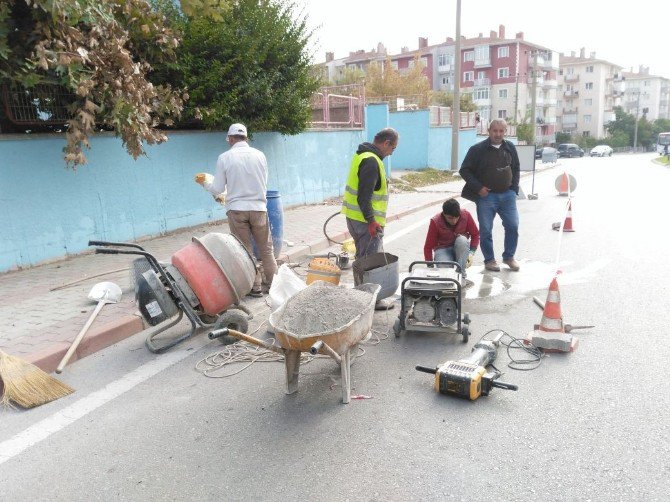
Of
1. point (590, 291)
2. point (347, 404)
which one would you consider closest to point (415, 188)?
point (590, 291)

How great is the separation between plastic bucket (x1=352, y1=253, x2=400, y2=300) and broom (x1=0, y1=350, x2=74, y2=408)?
2696mm

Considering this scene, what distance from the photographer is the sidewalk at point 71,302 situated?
4.64 m

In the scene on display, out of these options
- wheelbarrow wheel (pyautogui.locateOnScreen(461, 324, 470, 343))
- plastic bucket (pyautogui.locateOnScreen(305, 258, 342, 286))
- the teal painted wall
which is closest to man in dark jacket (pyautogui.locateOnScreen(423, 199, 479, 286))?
plastic bucket (pyautogui.locateOnScreen(305, 258, 342, 286))

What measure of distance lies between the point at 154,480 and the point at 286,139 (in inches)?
436

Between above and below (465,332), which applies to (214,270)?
above

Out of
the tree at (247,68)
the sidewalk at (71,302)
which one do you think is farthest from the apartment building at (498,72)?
the sidewalk at (71,302)

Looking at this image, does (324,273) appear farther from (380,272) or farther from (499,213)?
(499,213)

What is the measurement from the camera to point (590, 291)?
19.6ft

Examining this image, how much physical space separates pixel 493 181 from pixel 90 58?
222 inches

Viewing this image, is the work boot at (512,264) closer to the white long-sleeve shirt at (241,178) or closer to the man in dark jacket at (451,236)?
the man in dark jacket at (451,236)

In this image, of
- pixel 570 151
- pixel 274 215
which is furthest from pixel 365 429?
pixel 570 151

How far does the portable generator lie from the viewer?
4473 mm

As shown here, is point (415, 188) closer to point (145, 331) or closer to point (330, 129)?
point (330, 129)

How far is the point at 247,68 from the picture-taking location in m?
10.4
